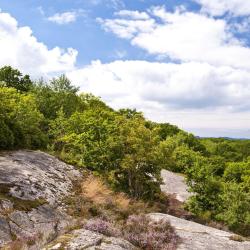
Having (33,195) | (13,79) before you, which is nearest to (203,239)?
(33,195)

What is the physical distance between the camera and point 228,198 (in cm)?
3606

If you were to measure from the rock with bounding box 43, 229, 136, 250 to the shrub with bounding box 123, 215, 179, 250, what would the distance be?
2.03m

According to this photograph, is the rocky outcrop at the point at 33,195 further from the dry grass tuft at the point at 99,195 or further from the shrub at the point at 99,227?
the dry grass tuft at the point at 99,195

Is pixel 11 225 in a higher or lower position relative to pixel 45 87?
lower

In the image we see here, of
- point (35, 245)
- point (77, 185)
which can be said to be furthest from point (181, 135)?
point (35, 245)

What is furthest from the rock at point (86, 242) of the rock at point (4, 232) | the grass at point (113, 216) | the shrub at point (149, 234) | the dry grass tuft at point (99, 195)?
the dry grass tuft at point (99, 195)

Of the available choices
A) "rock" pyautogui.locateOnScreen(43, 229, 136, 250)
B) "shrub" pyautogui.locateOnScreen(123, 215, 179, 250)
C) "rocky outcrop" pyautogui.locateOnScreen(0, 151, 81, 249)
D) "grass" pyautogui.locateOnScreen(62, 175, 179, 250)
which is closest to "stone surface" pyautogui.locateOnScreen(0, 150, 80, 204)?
"rocky outcrop" pyautogui.locateOnScreen(0, 151, 81, 249)

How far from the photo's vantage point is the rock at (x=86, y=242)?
10330 millimetres

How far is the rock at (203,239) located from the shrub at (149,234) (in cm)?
57

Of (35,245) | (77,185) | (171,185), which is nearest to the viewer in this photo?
(35,245)

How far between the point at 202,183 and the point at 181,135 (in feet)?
204

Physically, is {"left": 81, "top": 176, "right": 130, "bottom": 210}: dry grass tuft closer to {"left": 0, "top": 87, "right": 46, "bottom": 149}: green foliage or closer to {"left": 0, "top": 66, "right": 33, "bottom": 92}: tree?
{"left": 0, "top": 87, "right": 46, "bottom": 149}: green foliage

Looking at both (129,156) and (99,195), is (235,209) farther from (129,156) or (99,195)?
(99,195)

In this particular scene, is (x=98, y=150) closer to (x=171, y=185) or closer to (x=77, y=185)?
(x=77, y=185)
